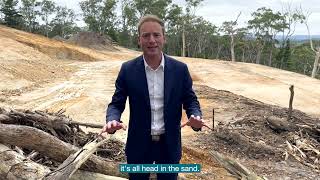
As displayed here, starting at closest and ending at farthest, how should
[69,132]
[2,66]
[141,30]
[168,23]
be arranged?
1. [141,30]
2. [69,132]
3. [2,66]
4. [168,23]

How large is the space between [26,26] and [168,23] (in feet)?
50.1

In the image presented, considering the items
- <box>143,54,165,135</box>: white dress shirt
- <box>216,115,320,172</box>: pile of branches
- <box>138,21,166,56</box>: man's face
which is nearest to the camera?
<box>138,21,166,56</box>: man's face

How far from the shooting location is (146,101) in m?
2.47

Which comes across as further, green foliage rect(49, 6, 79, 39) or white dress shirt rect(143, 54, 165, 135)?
green foliage rect(49, 6, 79, 39)

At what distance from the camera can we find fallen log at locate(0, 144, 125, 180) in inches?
144

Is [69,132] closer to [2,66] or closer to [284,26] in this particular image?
[2,66]

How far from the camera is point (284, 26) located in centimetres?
4044

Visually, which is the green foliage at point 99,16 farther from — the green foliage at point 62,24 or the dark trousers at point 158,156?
the dark trousers at point 158,156

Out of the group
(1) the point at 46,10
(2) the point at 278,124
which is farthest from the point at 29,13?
(2) the point at 278,124

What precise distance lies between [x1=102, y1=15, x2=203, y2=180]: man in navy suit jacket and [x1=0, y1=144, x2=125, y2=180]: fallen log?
1369 mm

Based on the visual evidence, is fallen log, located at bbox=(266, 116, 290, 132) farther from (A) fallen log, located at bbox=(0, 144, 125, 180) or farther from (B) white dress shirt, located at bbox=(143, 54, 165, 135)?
(B) white dress shirt, located at bbox=(143, 54, 165, 135)

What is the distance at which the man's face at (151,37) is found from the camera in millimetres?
2377

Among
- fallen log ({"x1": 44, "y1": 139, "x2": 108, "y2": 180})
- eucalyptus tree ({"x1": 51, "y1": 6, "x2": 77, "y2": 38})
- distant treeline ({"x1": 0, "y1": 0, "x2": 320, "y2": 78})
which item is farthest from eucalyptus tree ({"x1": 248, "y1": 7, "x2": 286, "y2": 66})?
fallen log ({"x1": 44, "y1": 139, "x2": 108, "y2": 180})

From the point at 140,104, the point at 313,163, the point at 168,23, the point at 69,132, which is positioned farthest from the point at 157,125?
the point at 168,23
